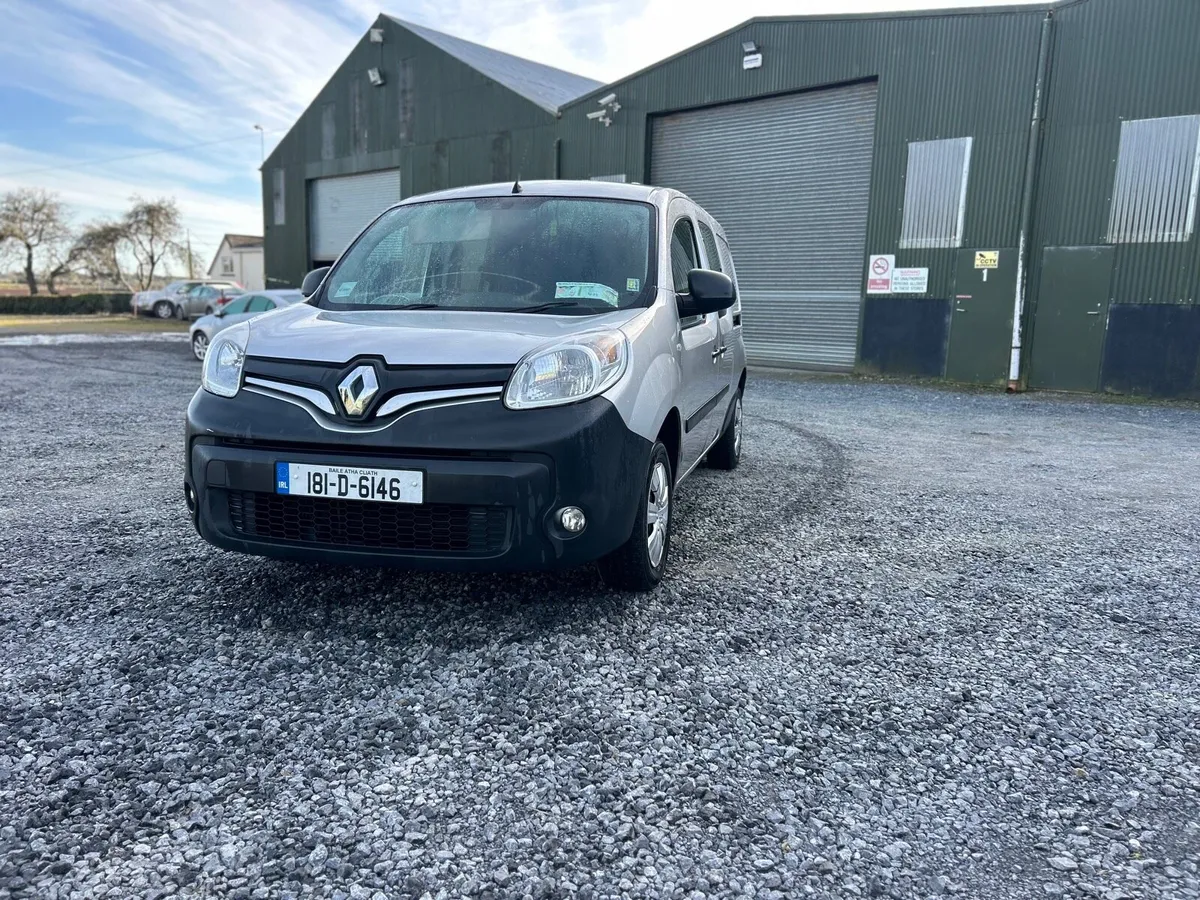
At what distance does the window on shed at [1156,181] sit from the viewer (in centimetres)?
1208

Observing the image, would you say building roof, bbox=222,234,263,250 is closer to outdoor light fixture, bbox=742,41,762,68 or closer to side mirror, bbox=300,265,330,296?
outdoor light fixture, bbox=742,41,762,68

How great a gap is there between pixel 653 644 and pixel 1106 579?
2369 mm

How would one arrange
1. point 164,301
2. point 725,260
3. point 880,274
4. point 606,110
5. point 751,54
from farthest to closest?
point 164,301 → point 606,110 → point 751,54 → point 880,274 → point 725,260

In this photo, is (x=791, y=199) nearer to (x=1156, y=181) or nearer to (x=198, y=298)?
(x=1156, y=181)

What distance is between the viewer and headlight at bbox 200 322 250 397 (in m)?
3.24

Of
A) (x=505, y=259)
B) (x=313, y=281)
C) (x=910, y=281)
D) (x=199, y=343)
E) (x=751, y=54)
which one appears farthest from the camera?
(x=199, y=343)

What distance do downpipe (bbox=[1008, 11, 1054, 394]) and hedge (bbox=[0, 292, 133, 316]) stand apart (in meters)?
45.1

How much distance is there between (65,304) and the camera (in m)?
44.9

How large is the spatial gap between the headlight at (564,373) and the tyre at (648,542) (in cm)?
44

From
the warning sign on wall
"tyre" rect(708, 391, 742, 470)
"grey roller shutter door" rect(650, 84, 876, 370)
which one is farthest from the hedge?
"tyre" rect(708, 391, 742, 470)

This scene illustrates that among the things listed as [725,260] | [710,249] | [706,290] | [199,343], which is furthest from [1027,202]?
[199,343]

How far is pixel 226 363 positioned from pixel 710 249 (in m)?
3.21

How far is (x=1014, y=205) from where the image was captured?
528 inches

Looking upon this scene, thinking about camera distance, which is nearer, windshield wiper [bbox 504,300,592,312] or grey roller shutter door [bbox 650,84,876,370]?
windshield wiper [bbox 504,300,592,312]
